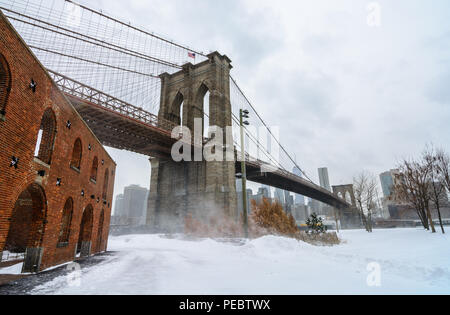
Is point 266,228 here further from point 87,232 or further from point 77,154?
point 77,154

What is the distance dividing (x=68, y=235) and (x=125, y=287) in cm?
585

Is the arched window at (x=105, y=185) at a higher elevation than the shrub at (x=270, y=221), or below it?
higher

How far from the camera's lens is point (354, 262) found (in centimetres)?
716

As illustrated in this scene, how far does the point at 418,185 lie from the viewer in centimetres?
1934

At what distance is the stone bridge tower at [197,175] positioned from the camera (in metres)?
23.8

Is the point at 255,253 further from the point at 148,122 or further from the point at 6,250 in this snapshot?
the point at 148,122

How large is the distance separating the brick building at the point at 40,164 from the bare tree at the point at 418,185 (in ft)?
79.6

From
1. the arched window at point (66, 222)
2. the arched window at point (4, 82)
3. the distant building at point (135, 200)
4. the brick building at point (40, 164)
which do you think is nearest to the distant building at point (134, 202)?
the distant building at point (135, 200)

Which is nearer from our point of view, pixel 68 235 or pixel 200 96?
pixel 68 235

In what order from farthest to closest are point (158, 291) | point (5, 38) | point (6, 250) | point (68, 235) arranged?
point (6, 250), point (68, 235), point (5, 38), point (158, 291)

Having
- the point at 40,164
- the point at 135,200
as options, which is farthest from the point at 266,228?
the point at 135,200

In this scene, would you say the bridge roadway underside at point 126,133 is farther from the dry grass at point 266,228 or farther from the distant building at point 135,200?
the distant building at point 135,200

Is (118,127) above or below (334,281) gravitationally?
above
